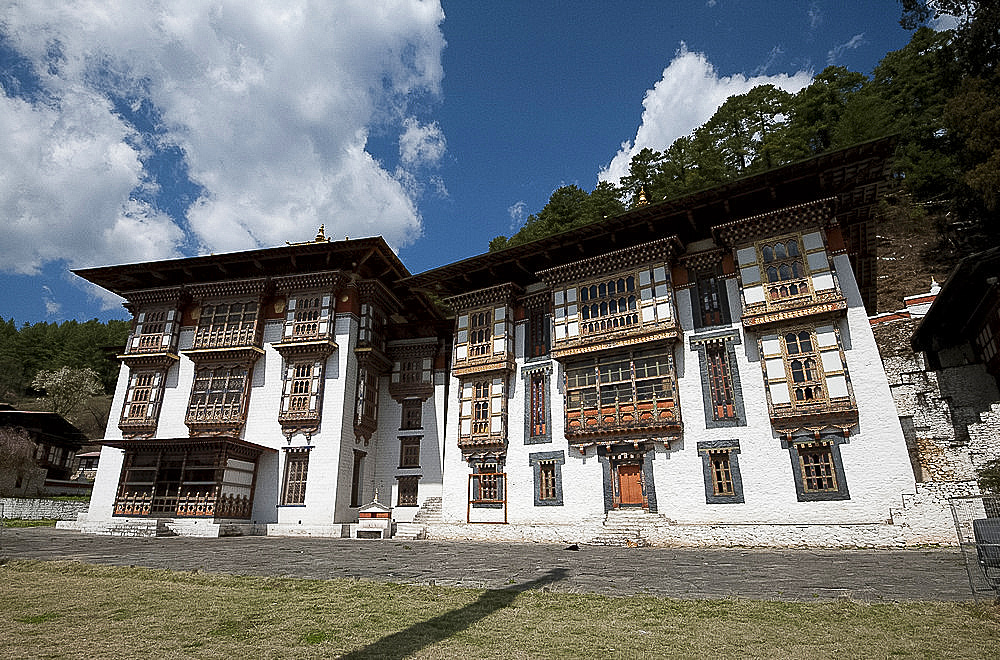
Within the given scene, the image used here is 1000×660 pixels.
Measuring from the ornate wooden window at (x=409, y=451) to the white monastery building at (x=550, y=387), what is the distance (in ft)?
0.37

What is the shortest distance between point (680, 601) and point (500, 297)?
2084 cm

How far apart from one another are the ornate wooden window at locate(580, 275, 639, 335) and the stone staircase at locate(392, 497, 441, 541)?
12170 mm

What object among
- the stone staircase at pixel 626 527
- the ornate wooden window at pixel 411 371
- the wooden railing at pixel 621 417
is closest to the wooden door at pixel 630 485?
the stone staircase at pixel 626 527

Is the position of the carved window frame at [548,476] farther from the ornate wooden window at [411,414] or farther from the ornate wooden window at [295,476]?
the ornate wooden window at [295,476]

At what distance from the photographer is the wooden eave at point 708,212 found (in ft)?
66.1

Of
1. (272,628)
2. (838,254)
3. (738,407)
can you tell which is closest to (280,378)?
(738,407)

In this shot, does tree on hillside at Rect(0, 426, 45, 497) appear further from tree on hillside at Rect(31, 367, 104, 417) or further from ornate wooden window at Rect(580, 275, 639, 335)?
ornate wooden window at Rect(580, 275, 639, 335)

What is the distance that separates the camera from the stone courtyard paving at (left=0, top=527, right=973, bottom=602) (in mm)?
9078

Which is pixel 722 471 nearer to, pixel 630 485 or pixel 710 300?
pixel 630 485

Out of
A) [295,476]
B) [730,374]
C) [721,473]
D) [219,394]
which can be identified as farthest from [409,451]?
[730,374]

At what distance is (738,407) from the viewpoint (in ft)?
70.1

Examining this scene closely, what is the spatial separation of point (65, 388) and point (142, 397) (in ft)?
121

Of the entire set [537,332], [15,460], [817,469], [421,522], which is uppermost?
[537,332]

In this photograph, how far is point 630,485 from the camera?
2294 cm
